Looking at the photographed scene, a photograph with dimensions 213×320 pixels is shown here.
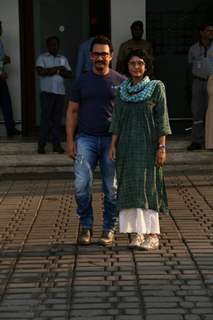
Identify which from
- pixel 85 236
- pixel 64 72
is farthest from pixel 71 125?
pixel 64 72

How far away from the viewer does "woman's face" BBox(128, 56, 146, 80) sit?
7.06 m

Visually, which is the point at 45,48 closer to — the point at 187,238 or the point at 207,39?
the point at 207,39

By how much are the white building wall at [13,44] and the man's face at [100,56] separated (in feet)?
20.3

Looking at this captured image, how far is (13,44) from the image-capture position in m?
13.2

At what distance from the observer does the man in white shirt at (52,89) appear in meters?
12.1

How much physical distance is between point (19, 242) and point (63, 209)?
69.0 inches

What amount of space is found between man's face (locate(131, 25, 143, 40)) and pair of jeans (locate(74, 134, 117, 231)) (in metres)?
5.40

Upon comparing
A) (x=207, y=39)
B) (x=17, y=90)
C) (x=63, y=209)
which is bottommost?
(x=63, y=209)

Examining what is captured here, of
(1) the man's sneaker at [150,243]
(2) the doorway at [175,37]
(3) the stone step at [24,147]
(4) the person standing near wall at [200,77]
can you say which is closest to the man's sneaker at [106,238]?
(1) the man's sneaker at [150,243]

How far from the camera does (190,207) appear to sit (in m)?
9.30

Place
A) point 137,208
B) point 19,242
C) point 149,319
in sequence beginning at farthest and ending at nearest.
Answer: point 19,242
point 137,208
point 149,319

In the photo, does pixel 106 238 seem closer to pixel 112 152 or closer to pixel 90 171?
pixel 90 171

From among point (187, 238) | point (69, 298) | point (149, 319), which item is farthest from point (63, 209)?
point (149, 319)

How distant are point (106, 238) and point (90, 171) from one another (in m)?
0.68
